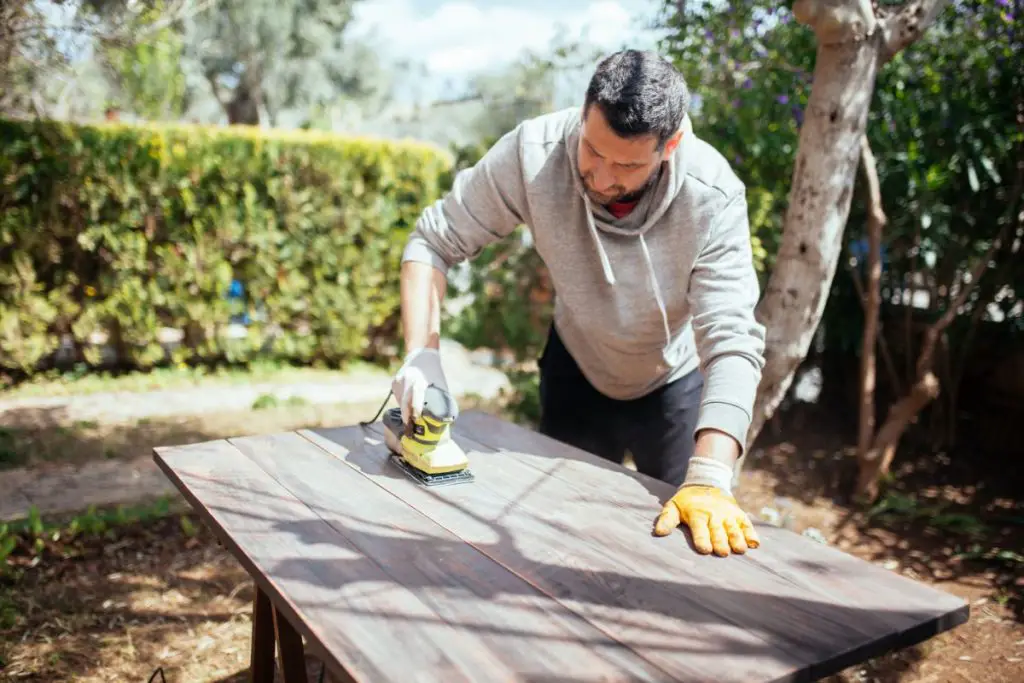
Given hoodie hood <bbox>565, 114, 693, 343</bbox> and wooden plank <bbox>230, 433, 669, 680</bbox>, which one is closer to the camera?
wooden plank <bbox>230, 433, 669, 680</bbox>

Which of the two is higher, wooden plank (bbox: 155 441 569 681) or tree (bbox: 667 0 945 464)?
tree (bbox: 667 0 945 464)

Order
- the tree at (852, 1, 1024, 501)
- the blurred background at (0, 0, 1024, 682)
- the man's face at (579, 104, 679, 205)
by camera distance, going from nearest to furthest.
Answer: the man's face at (579, 104, 679, 205) → the blurred background at (0, 0, 1024, 682) → the tree at (852, 1, 1024, 501)

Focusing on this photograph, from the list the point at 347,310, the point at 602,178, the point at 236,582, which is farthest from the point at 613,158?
the point at 347,310

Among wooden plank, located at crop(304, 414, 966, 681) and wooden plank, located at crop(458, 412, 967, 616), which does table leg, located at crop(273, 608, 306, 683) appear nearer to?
wooden plank, located at crop(304, 414, 966, 681)

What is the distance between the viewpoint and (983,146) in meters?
4.12

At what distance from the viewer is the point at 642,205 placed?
236cm

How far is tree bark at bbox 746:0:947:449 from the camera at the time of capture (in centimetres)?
294

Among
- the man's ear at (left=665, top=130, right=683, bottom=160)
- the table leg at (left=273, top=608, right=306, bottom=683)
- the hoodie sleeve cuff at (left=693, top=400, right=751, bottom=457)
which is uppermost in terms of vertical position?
the man's ear at (left=665, top=130, right=683, bottom=160)

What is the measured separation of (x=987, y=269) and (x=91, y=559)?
179 inches

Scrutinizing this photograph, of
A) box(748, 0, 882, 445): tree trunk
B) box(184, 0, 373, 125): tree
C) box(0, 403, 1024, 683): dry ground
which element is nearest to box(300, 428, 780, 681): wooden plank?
box(0, 403, 1024, 683): dry ground

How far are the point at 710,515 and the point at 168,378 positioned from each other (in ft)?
18.2

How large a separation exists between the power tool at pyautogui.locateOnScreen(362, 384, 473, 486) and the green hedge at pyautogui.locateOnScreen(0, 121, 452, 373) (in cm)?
388

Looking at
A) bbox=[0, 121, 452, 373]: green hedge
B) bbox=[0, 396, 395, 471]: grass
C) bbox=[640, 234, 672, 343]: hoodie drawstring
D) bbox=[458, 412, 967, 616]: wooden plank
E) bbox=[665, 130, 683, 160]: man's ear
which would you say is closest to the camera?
bbox=[458, 412, 967, 616]: wooden plank

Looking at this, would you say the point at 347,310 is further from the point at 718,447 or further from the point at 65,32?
the point at 718,447
